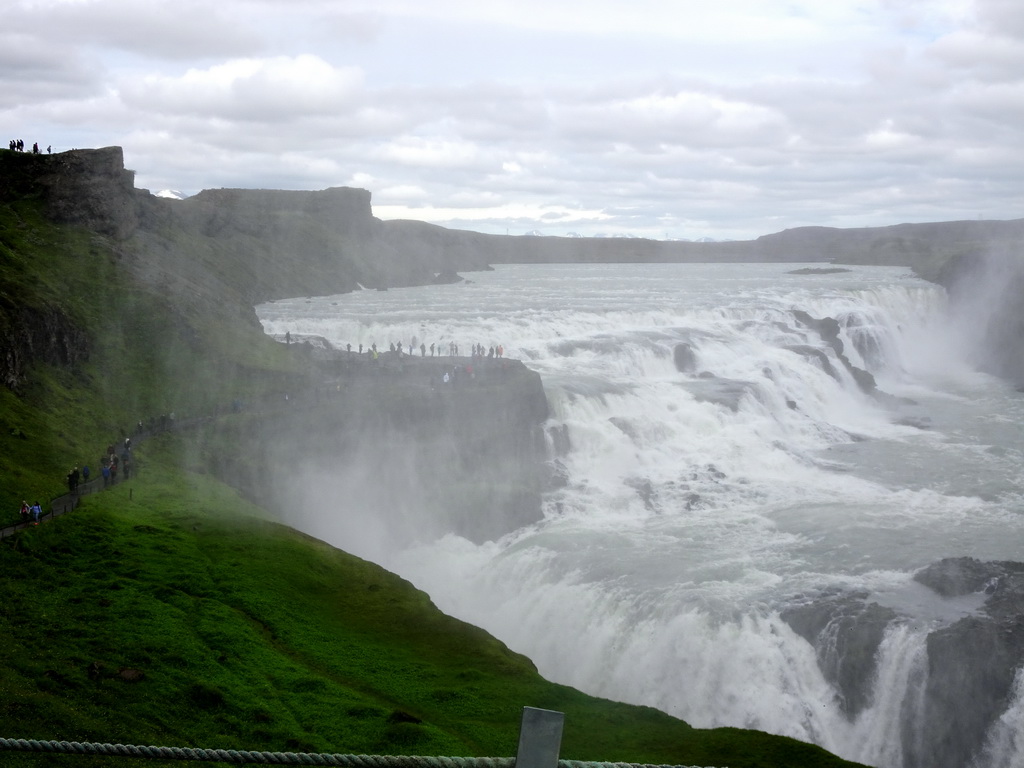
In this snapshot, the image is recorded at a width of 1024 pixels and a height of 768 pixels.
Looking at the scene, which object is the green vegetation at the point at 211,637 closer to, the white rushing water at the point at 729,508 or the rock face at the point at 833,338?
the white rushing water at the point at 729,508

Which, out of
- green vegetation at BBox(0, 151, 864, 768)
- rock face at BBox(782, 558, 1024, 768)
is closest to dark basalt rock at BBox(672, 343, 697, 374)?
green vegetation at BBox(0, 151, 864, 768)

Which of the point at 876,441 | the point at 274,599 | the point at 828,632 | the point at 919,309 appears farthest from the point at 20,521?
the point at 919,309

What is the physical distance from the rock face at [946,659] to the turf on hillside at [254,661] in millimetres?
5395

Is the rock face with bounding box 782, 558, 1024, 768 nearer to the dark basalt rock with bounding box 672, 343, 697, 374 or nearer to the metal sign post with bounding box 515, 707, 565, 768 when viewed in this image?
the metal sign post with bounding box 515, 707, 565, 768

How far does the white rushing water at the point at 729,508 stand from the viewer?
73.5ft

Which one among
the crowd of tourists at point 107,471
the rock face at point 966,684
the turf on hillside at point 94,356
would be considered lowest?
the rock face at point 966,684

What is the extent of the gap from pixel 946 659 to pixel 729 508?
13.2 meters

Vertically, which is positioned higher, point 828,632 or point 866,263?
point 866,263

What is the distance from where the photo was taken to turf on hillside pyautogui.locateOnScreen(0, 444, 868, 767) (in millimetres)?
14984

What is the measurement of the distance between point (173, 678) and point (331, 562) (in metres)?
8.70

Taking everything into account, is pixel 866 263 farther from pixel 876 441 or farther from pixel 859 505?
pixel 859 505

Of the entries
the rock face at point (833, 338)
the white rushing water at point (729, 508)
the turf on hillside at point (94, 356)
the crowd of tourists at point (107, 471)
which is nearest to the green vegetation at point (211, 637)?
the turf on hillside at point (94, 356)

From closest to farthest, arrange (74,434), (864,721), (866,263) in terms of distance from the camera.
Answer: (864,721) < (74,434) < (866,263)

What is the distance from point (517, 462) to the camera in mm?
38406
